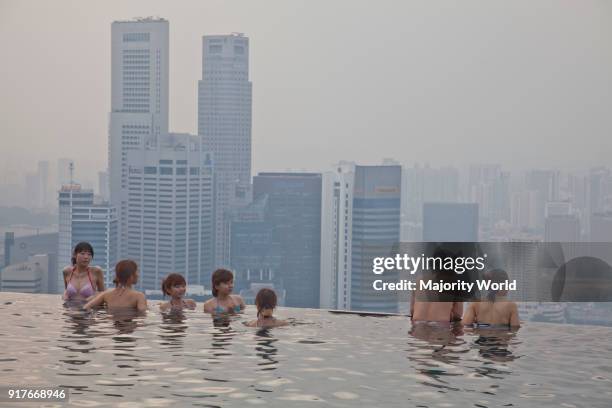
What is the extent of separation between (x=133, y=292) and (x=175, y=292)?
13.7 inches

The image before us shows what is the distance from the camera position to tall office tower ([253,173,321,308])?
443 feet

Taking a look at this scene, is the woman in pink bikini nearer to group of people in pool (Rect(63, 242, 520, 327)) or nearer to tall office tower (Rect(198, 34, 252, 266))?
group of people in pool (Rect(63, 242, 520, 327))

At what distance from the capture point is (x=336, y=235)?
133 meters

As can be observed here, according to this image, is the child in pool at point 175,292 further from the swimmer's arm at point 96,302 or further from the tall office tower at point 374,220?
the tall office tower at point 374,220

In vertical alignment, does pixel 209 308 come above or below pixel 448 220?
above

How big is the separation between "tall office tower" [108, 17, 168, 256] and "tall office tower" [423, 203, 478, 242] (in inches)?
1536

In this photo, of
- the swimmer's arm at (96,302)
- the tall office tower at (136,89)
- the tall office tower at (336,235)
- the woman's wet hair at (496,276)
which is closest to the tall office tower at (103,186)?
the tall office tower at (136,89)

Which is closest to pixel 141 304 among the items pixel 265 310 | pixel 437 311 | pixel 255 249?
pixel 265 310

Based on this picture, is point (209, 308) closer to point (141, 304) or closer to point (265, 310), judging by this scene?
point (141, 304)

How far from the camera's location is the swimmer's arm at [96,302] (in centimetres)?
A: 843

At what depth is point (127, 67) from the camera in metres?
150

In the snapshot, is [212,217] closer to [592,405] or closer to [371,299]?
[371,299]

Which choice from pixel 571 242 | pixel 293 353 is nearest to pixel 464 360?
pixel 293 353

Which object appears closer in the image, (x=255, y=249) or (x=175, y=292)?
(x=175, y=292)
